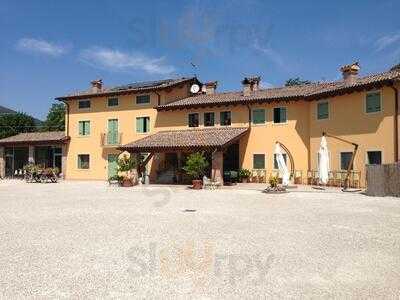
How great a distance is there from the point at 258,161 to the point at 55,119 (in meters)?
44.6

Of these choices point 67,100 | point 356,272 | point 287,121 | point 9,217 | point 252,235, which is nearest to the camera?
point 356,272

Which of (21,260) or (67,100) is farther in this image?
(67,100)

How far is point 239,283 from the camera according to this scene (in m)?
5.80

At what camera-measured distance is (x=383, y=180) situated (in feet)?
59.2

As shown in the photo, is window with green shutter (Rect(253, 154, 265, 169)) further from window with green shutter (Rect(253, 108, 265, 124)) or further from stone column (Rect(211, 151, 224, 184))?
stone column (Rect(211, 151, 224, 184))

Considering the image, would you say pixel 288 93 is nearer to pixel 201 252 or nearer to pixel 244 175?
pixel 244 175

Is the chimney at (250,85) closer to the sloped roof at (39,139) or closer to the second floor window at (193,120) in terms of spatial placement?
the second floor window at (193,120)

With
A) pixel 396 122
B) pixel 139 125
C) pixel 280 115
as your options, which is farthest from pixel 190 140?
pixel 396 122

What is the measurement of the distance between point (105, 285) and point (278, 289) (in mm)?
2381

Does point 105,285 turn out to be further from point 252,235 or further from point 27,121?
point 27,121

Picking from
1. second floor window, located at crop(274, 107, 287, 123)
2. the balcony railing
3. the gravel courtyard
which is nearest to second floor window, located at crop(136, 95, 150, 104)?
the balcony railing

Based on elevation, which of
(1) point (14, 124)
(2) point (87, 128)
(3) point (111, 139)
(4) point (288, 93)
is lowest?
(3) point (111, 139)

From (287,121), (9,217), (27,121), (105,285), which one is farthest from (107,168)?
(27,121)

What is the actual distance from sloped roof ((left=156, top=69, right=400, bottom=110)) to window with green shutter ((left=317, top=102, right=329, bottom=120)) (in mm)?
520
